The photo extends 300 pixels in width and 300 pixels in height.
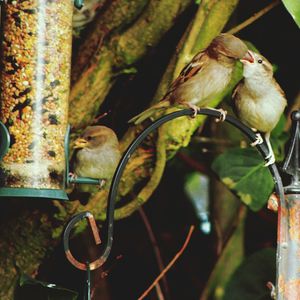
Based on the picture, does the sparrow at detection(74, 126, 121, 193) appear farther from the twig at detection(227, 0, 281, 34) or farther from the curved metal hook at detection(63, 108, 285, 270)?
the twig at detection(227, 0, 281, 34)

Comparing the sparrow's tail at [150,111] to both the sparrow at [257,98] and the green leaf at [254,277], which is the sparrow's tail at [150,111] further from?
the green leaf at [254,277]

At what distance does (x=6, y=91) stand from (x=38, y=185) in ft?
1.05

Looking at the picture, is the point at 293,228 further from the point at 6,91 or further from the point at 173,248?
the point at 173,248

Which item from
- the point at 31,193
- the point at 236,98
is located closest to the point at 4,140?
the point at 31,193

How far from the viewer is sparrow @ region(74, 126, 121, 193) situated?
3.23m

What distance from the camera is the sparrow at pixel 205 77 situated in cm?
303

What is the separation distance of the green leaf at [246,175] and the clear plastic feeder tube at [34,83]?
1000mm

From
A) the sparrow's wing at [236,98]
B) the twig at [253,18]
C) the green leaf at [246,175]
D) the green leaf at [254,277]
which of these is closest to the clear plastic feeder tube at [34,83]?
the sparrow's wing at [236,98]

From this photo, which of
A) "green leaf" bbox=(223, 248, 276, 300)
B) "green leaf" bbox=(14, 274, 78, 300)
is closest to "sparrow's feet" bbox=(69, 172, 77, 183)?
"green leaf" bbox=(14, 274, 78, 300)

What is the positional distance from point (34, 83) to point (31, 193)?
1.16 feet

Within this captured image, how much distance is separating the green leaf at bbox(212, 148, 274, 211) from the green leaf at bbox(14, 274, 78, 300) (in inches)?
37.8

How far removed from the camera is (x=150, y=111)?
10.4ft

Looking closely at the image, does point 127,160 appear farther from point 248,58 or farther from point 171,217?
point 171,217

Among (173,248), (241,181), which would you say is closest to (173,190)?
(173,248)
